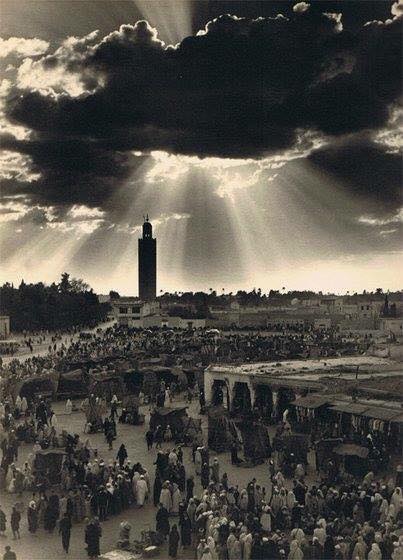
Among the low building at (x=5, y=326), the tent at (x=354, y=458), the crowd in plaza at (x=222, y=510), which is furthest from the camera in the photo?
the low building at (x=5, y=326)

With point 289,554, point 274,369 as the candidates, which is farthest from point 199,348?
point 289,554

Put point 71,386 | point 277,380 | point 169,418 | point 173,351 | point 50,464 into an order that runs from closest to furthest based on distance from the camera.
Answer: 1. point 50,464
2. point 169,418
3. point 277,380
4. point 71,386
5. point 173,351

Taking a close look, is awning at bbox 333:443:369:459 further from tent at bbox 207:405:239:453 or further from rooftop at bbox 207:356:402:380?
rooftop at bbox 207:356:402:380

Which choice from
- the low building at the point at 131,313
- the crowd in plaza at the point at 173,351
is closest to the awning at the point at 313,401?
the crowd in plaza at the point at 173,351

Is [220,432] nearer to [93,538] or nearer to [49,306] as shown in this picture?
[93,538]

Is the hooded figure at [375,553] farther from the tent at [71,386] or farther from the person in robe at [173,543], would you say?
the tent at [71,386]

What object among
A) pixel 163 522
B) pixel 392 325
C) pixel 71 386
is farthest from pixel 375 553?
pixel 392 325

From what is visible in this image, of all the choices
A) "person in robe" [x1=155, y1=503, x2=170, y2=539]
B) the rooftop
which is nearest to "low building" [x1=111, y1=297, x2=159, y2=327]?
the rooftop
